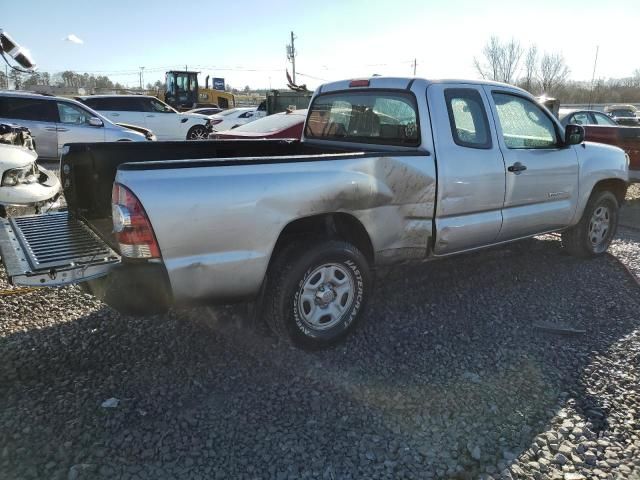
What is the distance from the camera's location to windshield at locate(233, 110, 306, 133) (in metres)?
8.12

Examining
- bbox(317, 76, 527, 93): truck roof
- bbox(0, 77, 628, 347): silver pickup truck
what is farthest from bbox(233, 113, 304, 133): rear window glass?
bbox(317, 76, 527, 93): truck roof

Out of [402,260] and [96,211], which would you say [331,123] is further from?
[96,211]

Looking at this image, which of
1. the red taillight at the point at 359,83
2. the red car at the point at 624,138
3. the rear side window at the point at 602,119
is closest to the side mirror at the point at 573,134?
the red taillight at the point at 359,83

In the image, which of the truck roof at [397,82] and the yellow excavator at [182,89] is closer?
the truck roof at [397,82]

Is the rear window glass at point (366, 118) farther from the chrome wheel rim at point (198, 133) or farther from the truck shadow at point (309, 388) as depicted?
the chrome wheel rim at point (198, 133)

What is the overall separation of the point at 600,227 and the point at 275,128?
4.83 m

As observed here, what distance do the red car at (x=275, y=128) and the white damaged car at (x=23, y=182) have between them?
2.85 metres

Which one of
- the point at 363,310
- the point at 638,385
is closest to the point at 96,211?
the point at 363,310

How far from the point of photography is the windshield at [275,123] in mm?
8117

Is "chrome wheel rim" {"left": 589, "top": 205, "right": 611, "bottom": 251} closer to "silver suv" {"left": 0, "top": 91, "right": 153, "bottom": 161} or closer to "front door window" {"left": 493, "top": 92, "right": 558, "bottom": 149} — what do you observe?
"front door window" {"left": 493, "top": 92, "right": 558, "bottom": 149}

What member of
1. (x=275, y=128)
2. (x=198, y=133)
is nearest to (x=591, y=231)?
(x=275, y=128)

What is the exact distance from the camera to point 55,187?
18.2ft

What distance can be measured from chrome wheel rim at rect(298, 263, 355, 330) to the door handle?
6.14ft

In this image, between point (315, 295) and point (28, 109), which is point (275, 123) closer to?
point (315, 295)
